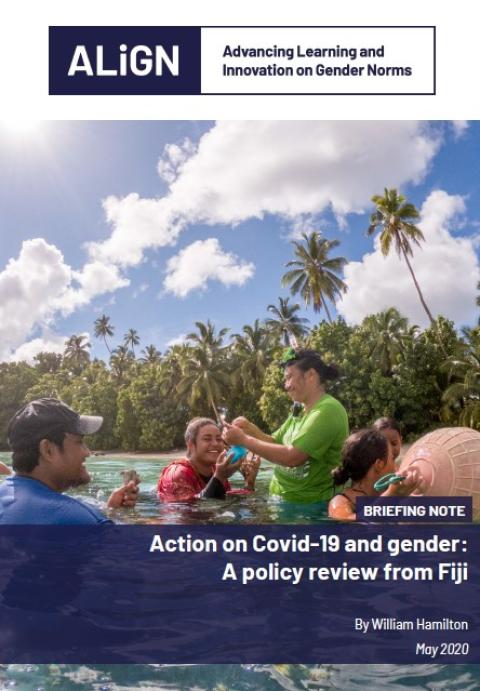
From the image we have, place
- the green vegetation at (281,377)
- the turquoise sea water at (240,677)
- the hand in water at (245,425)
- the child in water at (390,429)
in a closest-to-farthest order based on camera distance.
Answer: the turquoise sea water at (240,677), the hand in water at (245,425), the child in water at (390,429), the green vegetation at (281,377)

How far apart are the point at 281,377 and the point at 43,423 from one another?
11910mm

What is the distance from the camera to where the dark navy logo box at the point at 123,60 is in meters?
3.46

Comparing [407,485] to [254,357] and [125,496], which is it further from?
[254,357]

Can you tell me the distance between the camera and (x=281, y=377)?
1455 centimetres

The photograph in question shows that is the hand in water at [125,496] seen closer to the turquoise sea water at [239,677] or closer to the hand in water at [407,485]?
the turquoise sea water at [239,677]

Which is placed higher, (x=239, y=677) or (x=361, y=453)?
(x=361, y=453)

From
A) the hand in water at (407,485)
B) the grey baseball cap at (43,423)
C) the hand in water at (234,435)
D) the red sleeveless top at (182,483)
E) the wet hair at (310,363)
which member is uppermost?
the wet hair at (310,363)

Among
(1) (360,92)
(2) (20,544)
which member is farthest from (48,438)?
(1) (360,92)

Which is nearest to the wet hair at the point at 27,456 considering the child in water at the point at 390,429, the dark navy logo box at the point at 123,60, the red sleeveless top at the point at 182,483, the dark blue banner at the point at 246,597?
the dark blue banner at the point at 246,597

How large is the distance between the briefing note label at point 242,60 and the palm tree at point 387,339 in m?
21.1

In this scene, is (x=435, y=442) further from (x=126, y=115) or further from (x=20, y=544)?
(x=126, y=115)

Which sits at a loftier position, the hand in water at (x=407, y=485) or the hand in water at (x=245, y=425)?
the hand in water at (x=245, y=425)

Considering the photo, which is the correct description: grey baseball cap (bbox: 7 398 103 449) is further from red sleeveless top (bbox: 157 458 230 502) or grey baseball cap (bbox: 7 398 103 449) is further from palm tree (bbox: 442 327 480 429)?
palm tree (bbox: 442 327 480 429)

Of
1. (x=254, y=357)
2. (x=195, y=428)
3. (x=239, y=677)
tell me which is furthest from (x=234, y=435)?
(x=254, y=357)
